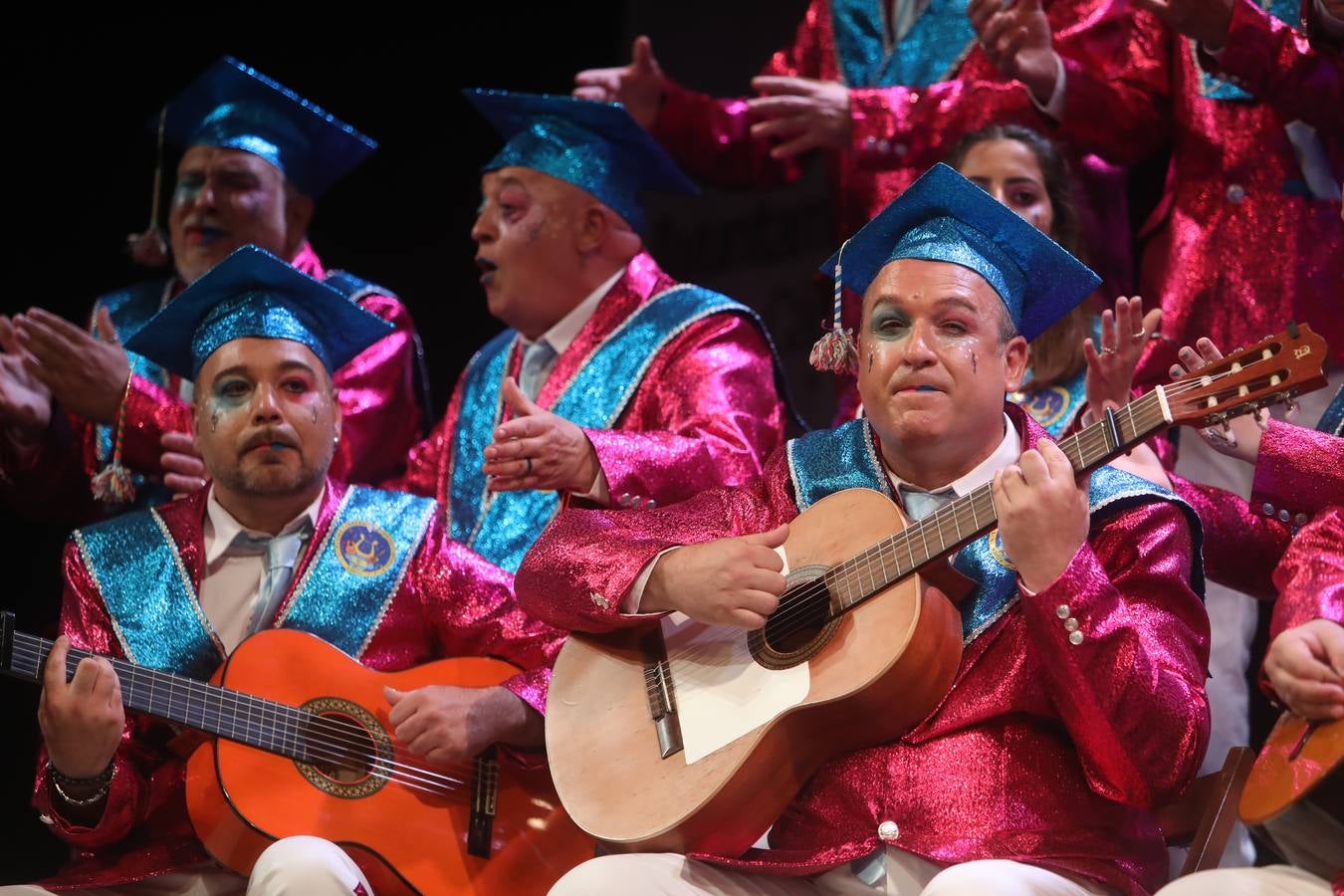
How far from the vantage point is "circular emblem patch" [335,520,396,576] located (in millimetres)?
3369

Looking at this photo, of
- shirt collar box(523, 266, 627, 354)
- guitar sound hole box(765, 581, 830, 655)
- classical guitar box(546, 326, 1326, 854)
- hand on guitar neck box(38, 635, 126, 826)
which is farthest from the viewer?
shirt collar box(523, 266, 627, 354)

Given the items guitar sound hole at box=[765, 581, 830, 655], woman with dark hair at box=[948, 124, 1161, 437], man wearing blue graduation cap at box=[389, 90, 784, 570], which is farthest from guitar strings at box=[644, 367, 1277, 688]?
woman with dark hair at box=[948, 124, 1161, 437]

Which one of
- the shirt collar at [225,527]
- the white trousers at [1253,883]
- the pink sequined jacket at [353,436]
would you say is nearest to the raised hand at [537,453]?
the shirt collar at [225,527]

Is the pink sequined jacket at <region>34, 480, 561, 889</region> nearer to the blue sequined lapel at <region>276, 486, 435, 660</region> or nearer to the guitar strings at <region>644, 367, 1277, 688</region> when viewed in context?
the blue sequined lapel at <region>276, 486, 435, 660</region>

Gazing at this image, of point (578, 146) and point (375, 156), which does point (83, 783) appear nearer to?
point (578, 146)

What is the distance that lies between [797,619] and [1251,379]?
2.66 ft

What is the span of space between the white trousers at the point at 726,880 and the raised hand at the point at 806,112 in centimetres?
209

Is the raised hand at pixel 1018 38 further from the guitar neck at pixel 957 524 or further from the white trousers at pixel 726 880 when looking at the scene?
the white trousers at pixel 726 880

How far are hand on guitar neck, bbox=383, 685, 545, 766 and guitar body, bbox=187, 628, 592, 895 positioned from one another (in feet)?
0.28

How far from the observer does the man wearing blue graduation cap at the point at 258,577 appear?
10.1ft

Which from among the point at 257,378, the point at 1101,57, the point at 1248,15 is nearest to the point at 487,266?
the point at 257,378

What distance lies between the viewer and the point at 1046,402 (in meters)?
3.66

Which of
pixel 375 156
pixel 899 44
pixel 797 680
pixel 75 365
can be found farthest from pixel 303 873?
pixel 375 156

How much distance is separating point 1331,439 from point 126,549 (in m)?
2.33
